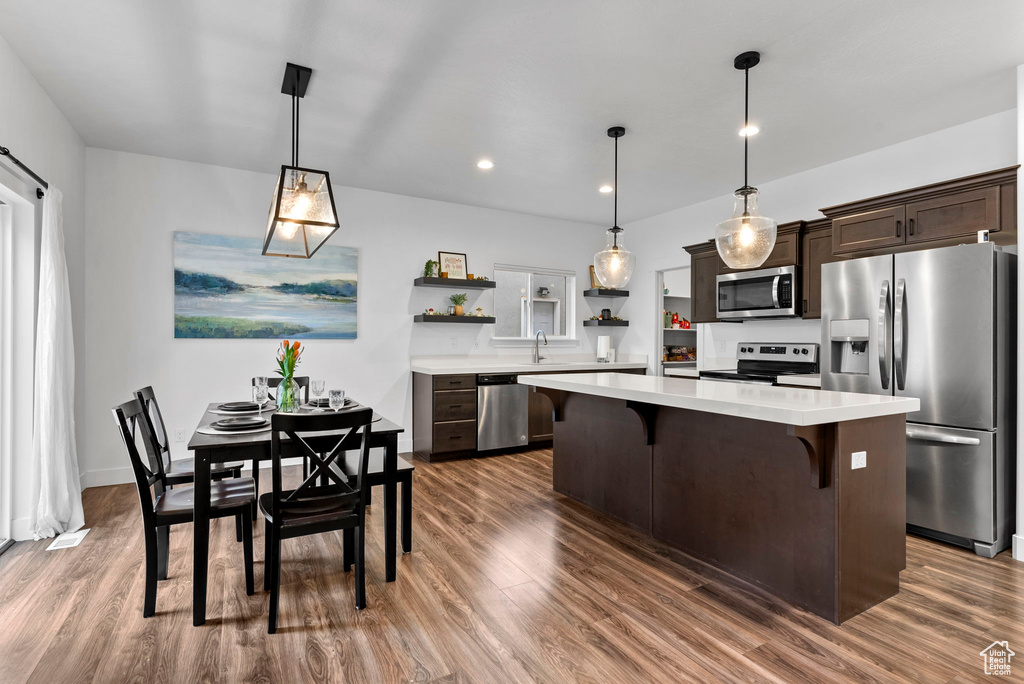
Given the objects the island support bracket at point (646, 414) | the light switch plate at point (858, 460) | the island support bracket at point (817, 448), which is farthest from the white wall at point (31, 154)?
the light switch plate at point (858, 460)

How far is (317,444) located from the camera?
7.28ft

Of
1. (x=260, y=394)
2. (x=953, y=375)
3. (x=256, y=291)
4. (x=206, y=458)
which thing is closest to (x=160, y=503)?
(x=206, y=458)


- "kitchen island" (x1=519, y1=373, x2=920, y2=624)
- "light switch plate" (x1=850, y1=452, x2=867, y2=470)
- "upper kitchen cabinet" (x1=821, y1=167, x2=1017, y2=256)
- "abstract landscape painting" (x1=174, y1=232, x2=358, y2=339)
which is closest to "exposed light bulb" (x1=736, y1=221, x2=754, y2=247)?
"kitchen island" (x1=519, y1=373, x2=920, y2=624)

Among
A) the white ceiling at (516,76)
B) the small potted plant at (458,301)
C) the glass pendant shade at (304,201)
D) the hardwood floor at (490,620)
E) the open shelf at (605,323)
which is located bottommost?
the hardwood floor at (490,620)

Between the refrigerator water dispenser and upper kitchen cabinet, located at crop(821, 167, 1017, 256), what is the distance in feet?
2.05

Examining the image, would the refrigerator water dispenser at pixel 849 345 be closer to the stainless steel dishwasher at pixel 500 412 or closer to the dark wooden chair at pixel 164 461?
the stainless steel dishwasher at pixel 500 412

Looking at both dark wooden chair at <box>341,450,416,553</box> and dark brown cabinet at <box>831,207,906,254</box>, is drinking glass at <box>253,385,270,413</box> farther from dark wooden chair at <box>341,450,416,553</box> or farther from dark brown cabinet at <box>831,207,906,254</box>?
dark brown cabinet at <box>831,207,906,254</box>

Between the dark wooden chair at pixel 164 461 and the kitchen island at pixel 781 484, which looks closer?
the kitchen island at pixel 781 484

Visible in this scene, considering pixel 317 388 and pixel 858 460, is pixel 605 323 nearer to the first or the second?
pixel 317 388

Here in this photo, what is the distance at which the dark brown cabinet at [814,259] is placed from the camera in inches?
164

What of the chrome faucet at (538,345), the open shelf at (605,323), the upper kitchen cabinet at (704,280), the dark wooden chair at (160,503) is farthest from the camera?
the open shelf at (605,323)

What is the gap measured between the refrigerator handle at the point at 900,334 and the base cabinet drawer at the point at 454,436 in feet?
11.2

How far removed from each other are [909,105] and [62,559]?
5.53 m

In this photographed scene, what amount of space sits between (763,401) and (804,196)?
319 centimetres
